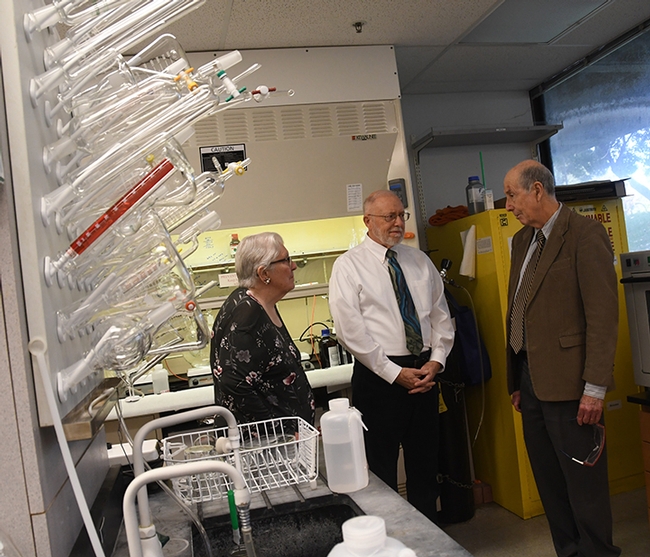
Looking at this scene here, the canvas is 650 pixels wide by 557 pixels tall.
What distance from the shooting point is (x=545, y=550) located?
2662 mm

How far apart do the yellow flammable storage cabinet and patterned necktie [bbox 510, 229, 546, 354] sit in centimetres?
64

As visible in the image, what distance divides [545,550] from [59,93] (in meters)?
2.69

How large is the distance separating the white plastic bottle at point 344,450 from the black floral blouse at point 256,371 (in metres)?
0.57

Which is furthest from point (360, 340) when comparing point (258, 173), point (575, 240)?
point (258, 173)

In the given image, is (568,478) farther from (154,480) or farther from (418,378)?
(154,480)

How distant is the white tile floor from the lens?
8.71 feet

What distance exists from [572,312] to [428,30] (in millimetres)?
1812

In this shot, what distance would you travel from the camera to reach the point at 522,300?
2361 millimetres

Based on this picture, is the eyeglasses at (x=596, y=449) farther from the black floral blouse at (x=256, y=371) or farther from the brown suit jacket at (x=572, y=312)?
the black floral blouse at (x=256, y=371)

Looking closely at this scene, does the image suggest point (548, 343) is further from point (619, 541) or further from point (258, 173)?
point (258, 173)

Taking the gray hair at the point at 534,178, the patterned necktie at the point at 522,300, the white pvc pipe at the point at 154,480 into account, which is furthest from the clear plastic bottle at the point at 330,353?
the white pvc pipe at the point at 154,480

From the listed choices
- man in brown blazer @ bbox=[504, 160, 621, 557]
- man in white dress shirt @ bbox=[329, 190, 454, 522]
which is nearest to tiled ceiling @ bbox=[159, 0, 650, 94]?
man in white dress shirt @ bbox=[329, 190, 454, 522]

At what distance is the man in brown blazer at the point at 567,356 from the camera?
2.13 metres

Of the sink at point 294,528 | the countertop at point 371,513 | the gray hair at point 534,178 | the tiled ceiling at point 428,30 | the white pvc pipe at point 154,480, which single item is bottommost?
the sink at point 294,528
